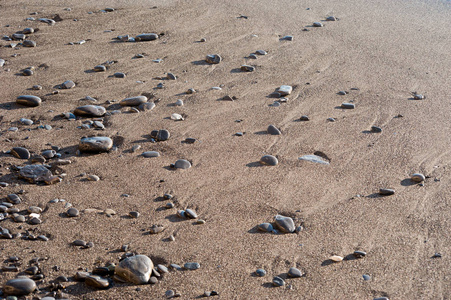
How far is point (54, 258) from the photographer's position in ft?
8.95

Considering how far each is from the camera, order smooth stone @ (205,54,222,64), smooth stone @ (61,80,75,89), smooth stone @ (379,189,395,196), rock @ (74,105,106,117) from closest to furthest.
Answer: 1. smooth stone @ (379,189,395,196)
2. rock @ (74,105,106,117)
3. smooth stone @ (61,80,75,89)
4. smooth stone @ (205,54,222,64)

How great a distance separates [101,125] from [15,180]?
3.31 feet

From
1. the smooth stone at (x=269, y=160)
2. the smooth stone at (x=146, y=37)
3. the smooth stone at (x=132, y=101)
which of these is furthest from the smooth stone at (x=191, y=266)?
the smooth stone at (x=146, y=37)

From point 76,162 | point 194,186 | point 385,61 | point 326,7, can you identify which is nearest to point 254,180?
point 194,186

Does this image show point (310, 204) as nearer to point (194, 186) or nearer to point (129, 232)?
point (194, 186)

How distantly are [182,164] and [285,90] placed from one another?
175 centimetres

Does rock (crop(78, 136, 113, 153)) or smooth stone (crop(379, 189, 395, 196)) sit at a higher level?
rock (crop(78, 136, 113, 153))

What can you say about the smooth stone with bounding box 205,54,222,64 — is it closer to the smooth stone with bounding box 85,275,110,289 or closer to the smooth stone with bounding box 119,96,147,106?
the smooth stone with bounding box 119,96,147,106

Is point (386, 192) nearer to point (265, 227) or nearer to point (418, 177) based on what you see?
point (418, 177)

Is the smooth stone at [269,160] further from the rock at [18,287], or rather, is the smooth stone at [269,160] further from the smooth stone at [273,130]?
the rock at [18,287]

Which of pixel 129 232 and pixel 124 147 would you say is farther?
pixel 124 147

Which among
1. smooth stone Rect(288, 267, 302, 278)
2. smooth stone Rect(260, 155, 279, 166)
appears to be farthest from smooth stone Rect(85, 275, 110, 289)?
smooth stone Rect(260, 155, 279, 166)

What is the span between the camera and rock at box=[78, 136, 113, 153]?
12.7ft

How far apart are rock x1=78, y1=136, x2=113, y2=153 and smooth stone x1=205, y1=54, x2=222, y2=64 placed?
7.13ft
